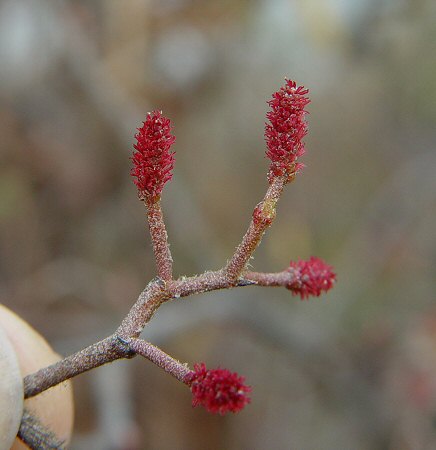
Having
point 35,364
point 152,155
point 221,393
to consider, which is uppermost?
point 152,155

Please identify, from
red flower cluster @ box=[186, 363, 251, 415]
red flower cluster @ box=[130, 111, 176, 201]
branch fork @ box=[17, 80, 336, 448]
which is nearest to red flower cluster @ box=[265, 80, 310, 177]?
branch fork @ box=[17, 80, 336, 448]

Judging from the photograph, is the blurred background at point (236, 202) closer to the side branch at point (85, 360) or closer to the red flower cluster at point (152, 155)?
the side branch at point (85, 360)

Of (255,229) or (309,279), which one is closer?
(255,229)

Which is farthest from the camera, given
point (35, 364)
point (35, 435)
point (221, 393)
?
point (35, 364)

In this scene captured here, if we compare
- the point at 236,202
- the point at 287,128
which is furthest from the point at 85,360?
the point at 236,202

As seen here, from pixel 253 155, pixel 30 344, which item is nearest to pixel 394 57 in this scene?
pixel 253 155

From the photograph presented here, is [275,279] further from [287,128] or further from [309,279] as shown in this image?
[287,128]

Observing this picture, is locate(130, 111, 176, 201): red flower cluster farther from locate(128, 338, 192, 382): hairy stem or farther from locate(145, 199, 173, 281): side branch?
locate(128, 338, 192, 382): hairy stem
